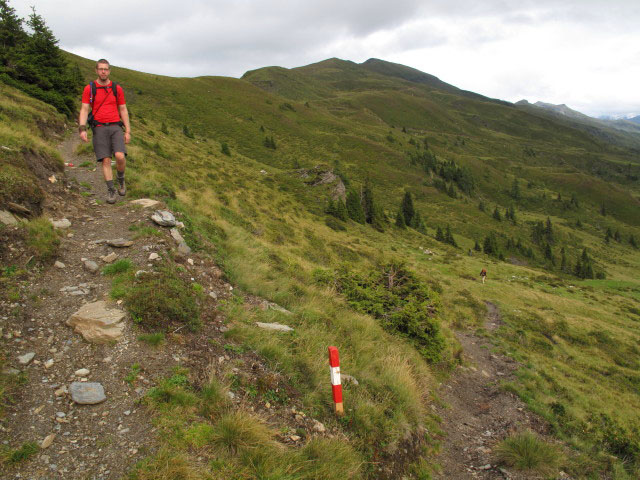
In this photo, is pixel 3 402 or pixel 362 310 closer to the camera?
pixel 3 402

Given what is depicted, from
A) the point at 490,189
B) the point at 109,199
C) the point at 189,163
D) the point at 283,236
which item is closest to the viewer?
the point at 109,199

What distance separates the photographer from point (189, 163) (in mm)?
26672

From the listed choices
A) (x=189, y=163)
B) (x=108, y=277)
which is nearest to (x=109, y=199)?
(x=108, y=277)

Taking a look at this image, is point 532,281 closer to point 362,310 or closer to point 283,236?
point 283,236

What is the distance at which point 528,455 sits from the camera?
5949 millimetres

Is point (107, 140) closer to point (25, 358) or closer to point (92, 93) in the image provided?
point (92, 93)

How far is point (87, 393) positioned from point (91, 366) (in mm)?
456

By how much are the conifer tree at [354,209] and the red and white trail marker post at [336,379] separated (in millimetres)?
43244

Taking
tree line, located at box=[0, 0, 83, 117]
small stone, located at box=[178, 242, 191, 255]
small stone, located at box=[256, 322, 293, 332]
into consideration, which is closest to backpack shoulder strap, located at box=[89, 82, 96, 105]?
small stone, located at box=[178, 242, 191, 255]

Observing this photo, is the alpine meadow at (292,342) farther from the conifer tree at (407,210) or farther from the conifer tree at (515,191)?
the conifer tree at (515,191)

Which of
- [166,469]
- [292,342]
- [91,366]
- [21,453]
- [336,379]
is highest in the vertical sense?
[91,366]

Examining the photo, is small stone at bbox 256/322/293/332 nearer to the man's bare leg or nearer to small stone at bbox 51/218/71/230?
small stone at bbox 51/218/71/230

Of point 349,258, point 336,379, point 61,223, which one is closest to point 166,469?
point 336,379

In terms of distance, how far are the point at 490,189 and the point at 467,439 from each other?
473 feet
